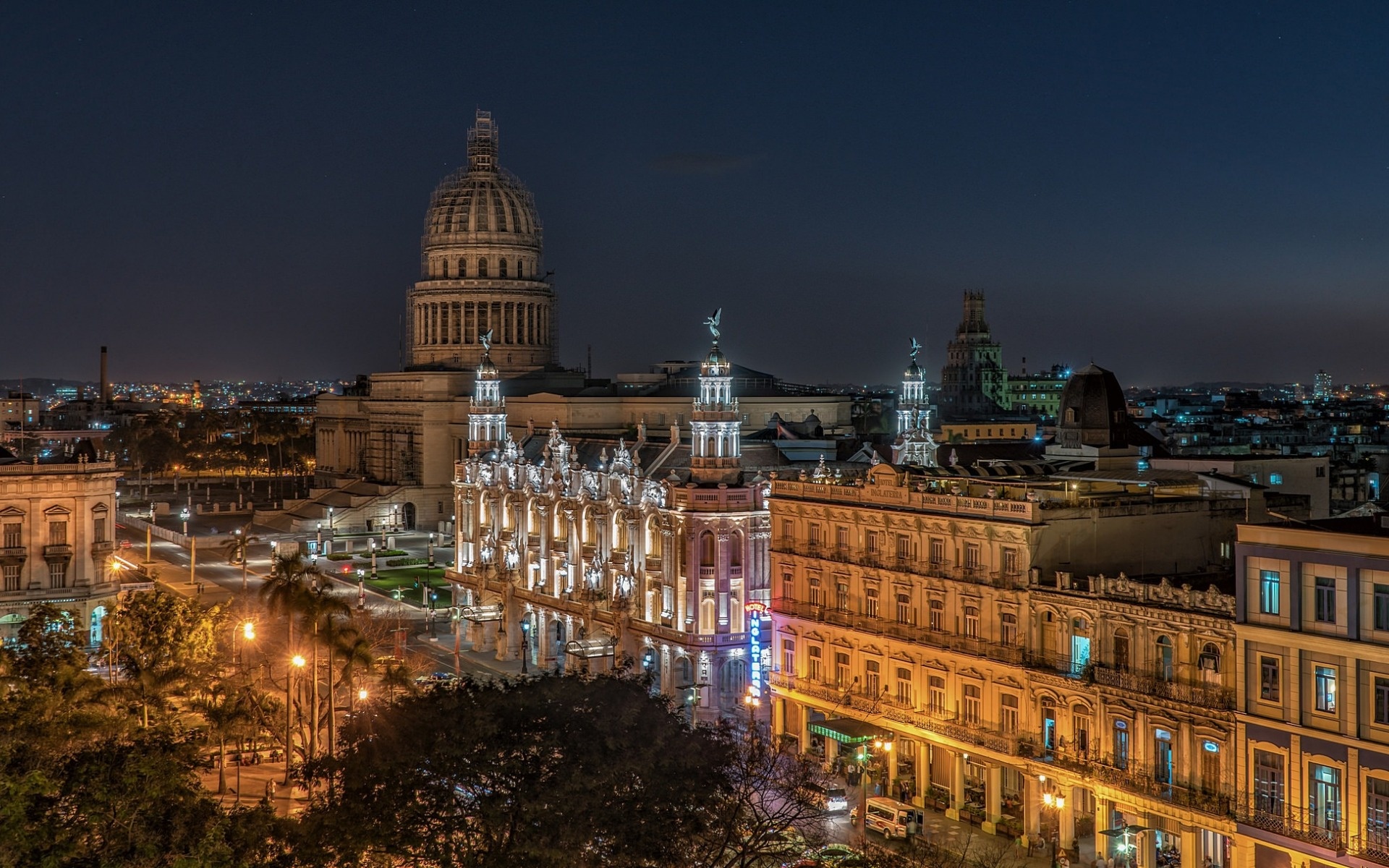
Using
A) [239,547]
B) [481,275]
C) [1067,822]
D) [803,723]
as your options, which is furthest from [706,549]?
[481,275]

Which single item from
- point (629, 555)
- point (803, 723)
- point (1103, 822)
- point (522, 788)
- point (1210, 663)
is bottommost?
point (1103, 822)

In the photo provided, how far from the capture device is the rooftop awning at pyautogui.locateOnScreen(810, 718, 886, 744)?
60125 millimetres

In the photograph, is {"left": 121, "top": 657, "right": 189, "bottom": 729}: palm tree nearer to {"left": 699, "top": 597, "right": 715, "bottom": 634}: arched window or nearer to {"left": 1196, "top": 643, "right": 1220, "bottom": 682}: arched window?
{"left": 699, "top": 597, "right": 715, "bottom": 634}: arched window

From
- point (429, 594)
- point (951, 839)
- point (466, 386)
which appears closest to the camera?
point (951, 839)

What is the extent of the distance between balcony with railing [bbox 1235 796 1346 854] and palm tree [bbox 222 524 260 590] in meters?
59.0

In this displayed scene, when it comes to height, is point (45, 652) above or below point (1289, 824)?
above

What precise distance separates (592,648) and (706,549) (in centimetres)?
957

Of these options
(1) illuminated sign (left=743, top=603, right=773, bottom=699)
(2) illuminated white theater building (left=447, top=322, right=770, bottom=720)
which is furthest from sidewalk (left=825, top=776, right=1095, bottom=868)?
(2) illuminated white theater building (left=447, top=322, right=770, bottom=720)

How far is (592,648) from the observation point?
79.2 m

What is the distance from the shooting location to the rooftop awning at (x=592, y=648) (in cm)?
7875

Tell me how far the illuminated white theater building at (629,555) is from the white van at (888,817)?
49.4 feet

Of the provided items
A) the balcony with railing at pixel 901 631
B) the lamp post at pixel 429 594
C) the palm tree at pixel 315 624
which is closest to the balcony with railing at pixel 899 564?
the balcony with railing at pixel 901 631

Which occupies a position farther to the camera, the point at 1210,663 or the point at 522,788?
the point at 1210,663

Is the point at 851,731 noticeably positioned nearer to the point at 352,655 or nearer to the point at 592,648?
the point at 352,655
